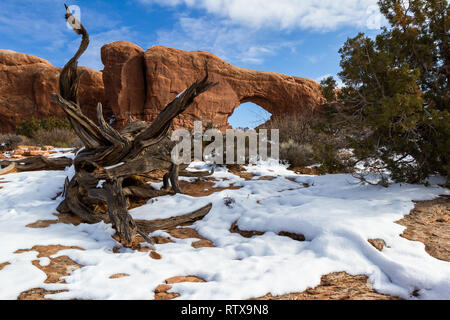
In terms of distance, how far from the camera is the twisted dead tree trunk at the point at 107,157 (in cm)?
352

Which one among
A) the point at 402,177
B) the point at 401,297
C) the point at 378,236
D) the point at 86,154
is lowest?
the point at 401,297

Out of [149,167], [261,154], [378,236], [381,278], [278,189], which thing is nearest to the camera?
[381,278]

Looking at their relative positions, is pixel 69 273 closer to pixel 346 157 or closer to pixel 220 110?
pixel 346 157

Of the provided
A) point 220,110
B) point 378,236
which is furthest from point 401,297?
point 220,110

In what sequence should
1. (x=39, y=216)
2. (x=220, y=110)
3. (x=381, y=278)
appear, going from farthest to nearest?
(x=220, y=110) → (x=39, y=216) → (x=381, y=278)

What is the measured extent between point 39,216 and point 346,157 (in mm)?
5128

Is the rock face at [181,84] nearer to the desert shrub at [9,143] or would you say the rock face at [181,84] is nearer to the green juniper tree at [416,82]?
the desert shrub at [9,143]

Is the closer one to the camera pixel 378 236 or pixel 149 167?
pixel 378 236

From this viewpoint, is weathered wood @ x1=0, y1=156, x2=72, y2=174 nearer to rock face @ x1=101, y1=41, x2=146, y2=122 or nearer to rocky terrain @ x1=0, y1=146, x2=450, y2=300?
rocky terrain @ x1=0, y1=146, x2=450, y2=300

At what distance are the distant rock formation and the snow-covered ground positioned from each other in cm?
1734

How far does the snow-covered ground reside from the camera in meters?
2.19

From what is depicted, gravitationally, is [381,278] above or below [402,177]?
below

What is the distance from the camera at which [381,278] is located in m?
2.34

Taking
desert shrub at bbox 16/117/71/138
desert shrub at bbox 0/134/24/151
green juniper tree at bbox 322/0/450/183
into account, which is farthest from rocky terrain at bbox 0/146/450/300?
desert shrub at bbox 16/117/71/138
